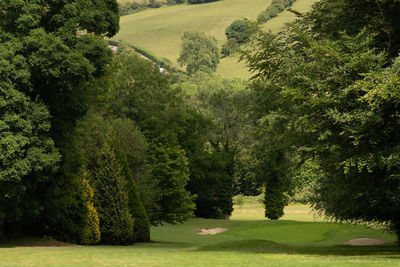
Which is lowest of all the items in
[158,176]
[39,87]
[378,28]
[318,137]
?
Answer: [158,176]

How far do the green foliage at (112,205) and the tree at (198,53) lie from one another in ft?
463

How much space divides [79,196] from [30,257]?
39.8 feet

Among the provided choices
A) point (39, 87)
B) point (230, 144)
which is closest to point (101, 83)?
point (39, 87)

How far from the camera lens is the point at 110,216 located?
35.3m

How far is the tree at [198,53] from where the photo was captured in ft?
579

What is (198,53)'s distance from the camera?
180 m

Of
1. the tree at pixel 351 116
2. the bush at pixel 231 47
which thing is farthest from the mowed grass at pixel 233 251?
the bush at pixel 231 47

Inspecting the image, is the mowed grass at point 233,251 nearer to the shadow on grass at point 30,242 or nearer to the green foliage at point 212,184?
the shadow on grass at point 30,242

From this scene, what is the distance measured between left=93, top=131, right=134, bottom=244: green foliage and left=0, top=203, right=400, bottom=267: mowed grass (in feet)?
4.49

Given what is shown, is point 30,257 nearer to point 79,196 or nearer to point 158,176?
point 79,196

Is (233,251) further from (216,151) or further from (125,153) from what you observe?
(216,151)

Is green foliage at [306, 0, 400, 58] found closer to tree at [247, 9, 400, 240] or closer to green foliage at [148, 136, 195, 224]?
tree at [247, 9, 400, 240]

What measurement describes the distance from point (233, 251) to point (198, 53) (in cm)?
15542

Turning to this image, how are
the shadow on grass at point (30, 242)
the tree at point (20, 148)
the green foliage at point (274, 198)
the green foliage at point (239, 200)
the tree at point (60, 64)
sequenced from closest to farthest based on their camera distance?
the tree at point (20, 148) < the tree at point (60, 64) < the shadow on grass at point (30, 242) < the green foliage at point (274, 198) < the green foliage at point (239, 200)
